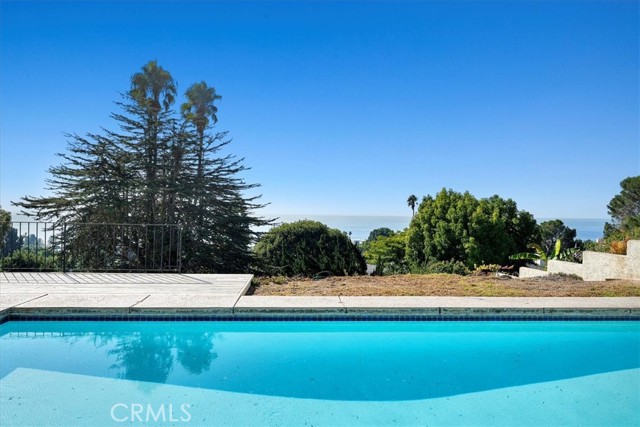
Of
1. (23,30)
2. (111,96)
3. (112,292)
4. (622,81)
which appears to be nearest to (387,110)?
(622,81)

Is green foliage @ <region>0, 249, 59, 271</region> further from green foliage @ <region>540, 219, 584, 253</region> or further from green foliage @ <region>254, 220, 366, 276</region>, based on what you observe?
green foliage @ <region>540, 219, 584, 253</region>

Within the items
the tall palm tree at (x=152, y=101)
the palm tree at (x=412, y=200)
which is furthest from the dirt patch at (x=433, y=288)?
the palm tree at (x=412, y=200)

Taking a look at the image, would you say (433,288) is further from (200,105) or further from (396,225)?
(396,225)

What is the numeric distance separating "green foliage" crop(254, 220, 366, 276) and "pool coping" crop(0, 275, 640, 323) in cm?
570

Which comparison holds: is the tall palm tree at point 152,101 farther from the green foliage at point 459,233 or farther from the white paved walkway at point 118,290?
the green foliage at point 459,233

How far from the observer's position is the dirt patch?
608cm

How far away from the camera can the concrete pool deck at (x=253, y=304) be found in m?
4.87

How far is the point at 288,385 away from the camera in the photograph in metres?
3.42

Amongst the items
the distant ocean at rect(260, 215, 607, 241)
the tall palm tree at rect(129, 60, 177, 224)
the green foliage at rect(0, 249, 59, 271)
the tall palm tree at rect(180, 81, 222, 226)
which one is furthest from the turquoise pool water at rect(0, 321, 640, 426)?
the tall palm tree at rect(180, 81, 222, 226)

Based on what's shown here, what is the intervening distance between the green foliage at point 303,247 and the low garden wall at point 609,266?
473 cm

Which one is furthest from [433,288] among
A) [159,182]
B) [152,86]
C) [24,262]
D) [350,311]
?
[152,86]

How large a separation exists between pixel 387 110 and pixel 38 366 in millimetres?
14902

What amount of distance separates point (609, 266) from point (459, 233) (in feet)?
51.9

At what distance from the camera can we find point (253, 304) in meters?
5.05
